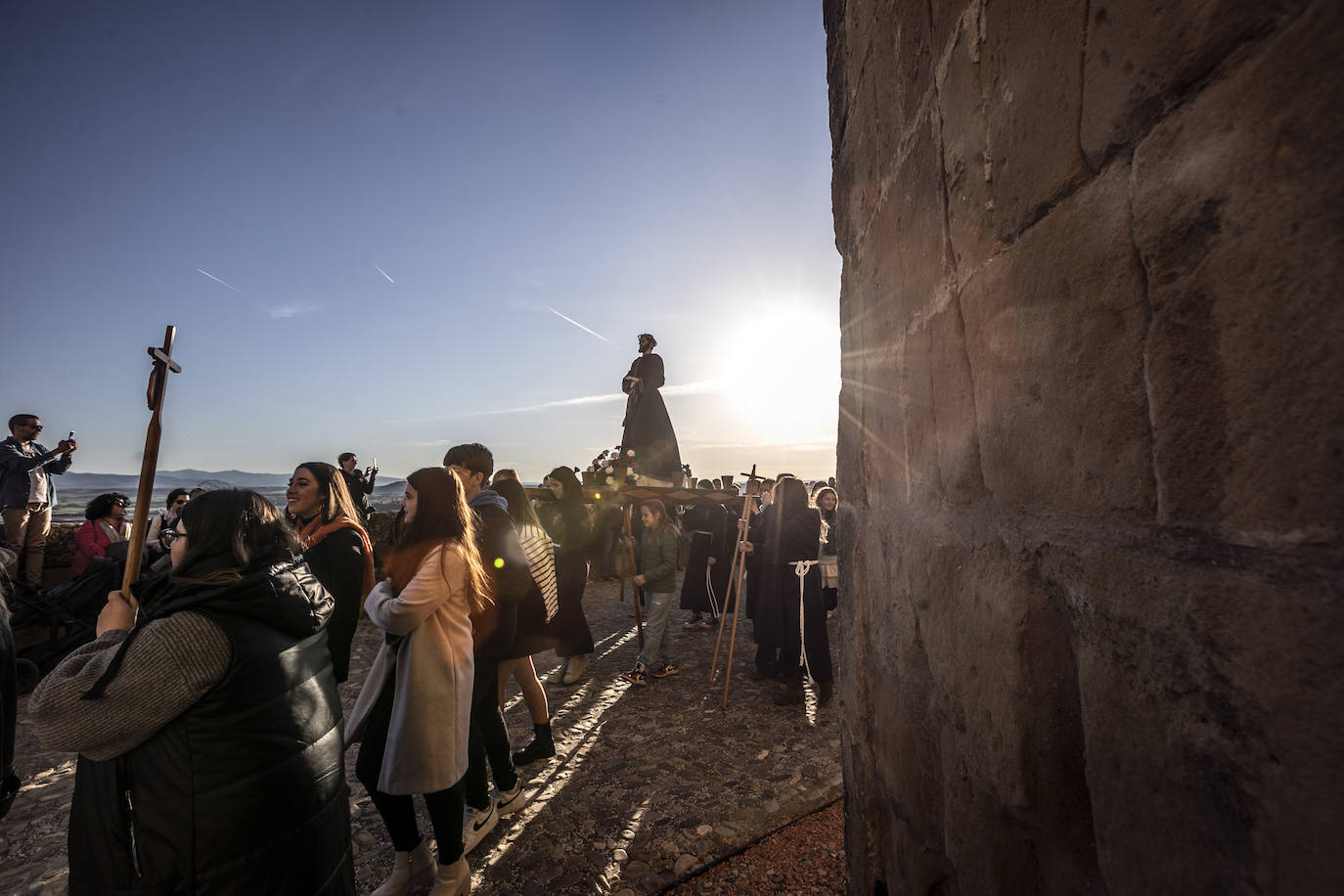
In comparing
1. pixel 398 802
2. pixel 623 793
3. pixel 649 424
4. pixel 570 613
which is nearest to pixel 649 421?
pixel 649 424

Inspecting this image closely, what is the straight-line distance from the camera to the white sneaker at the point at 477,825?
3035 mm

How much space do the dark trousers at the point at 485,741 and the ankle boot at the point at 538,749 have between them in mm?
541

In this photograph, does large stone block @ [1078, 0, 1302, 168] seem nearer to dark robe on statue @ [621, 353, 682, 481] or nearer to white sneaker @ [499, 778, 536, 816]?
white sneaker @ [499, 778, 536, 816]

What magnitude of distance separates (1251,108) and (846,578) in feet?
4.30

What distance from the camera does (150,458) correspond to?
240 centimetres

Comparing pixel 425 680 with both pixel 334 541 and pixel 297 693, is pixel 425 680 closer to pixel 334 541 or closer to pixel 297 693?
pixel 297 693

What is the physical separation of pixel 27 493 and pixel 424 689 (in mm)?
7168

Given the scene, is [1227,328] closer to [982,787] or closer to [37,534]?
[982,787]

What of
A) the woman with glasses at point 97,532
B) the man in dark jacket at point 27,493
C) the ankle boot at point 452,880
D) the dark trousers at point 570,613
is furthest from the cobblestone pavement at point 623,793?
the man in dark jacket at point 27,493

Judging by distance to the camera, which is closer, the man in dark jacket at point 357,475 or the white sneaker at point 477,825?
the white sneaker at point 477,825

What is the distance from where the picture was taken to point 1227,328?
44cm

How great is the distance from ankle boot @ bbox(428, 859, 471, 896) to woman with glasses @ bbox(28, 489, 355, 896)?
70cm

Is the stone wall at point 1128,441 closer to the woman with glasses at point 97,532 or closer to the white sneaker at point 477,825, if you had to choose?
the white sneaker at point 477,825

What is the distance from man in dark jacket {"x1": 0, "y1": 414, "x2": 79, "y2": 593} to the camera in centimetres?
630
